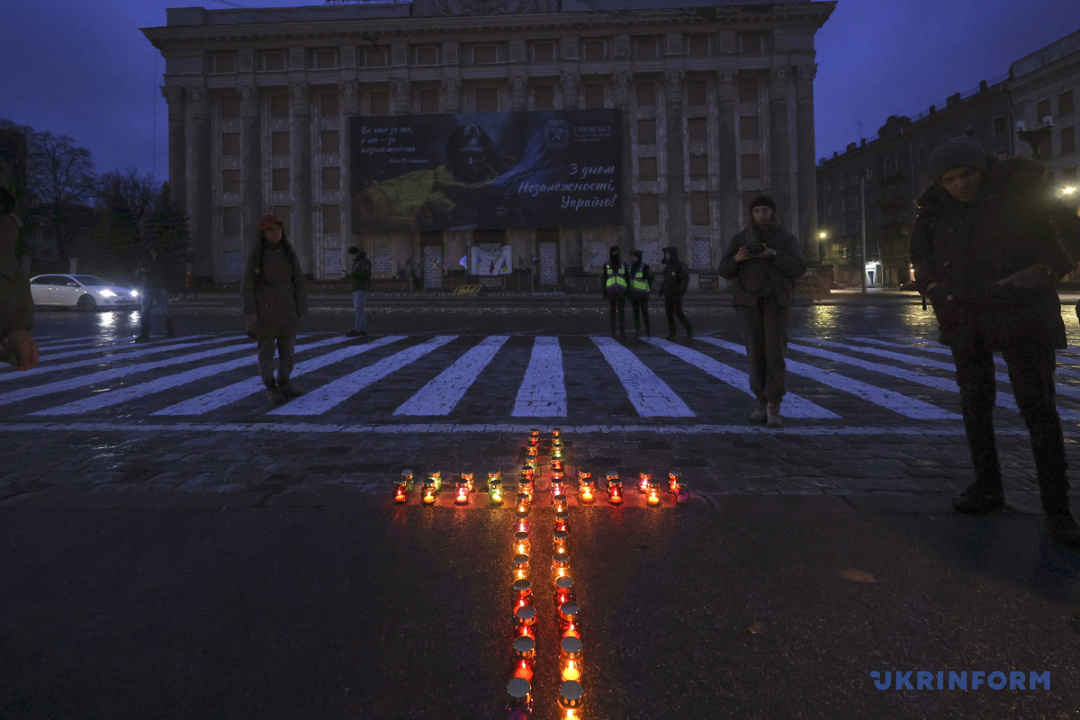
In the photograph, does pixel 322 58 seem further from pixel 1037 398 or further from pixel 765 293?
pixel 1037 398

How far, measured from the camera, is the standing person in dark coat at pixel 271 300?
Result: 20.0ft

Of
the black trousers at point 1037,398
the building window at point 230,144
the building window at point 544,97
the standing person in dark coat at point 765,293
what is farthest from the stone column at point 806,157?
the black trousers at point 1037,398

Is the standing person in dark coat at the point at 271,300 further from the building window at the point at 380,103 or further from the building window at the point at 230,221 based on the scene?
the building window at the point at 230,221

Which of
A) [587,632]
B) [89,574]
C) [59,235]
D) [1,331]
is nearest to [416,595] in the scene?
[587,632]

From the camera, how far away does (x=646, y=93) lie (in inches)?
1734

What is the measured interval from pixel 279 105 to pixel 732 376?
46.6 meters

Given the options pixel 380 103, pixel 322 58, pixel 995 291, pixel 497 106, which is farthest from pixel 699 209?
pixel 995 291

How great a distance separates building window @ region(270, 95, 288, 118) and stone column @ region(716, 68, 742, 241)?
30634 mm

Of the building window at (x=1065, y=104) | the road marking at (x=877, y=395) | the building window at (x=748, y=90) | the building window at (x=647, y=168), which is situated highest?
the building window at (x=748, y=90)

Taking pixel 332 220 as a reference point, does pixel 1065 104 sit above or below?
above

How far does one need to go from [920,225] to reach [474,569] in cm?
274

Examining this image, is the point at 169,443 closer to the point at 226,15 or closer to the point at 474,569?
the point at 474,569

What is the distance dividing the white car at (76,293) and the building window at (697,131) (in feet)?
116

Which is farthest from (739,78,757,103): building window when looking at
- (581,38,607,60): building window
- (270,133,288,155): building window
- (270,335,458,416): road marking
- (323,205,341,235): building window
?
(270,335,458,416): road marking
